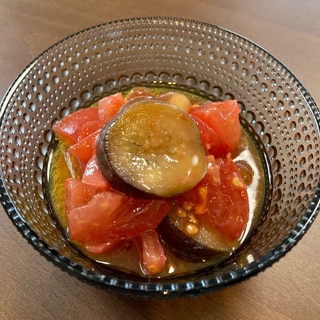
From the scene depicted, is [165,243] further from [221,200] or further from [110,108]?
[110,108]

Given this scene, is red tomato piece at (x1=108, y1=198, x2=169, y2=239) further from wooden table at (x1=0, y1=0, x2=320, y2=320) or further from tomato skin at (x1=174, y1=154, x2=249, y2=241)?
wooden table at (x1=0, y1=0, x2=320, y2=320)

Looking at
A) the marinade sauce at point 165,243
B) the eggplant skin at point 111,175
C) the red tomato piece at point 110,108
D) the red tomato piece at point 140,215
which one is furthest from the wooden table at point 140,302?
the red tomato piece at point 110,108

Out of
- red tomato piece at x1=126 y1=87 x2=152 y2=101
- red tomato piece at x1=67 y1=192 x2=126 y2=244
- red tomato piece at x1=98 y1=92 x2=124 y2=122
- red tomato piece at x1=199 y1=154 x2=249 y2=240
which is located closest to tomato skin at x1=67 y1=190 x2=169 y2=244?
red tomato piece at x1=67 y1=192 x2=126 y2=244

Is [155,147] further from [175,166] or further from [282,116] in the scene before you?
[282,116]

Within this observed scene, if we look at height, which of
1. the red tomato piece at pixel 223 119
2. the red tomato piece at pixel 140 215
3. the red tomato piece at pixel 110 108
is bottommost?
the red tomato piece at pixel 140 215

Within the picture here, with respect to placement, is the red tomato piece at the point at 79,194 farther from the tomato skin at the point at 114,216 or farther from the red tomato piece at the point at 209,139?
the red tomato piece at the point at 209,139

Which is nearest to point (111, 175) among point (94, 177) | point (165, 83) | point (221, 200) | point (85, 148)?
point (94, 177)
